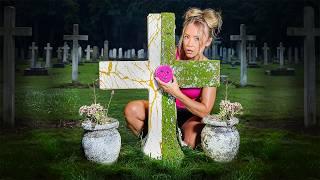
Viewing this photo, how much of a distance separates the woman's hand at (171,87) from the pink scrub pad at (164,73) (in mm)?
28

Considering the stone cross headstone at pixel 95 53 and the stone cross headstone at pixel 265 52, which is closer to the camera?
the stone cross headstone at pixel 95 53

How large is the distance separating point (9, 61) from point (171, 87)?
8.68ft

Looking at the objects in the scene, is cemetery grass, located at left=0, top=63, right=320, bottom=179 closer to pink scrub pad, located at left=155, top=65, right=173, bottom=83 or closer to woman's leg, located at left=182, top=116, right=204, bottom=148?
Answer: woman's leg, located at left=182, top=116, right=204, bottom=148

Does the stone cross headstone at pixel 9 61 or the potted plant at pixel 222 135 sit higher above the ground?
the stone cross headstone at pixel 9 61

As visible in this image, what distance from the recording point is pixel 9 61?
5.27 meters

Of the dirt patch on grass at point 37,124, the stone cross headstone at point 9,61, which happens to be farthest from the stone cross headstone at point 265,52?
the stone cross headstone at point 9,61

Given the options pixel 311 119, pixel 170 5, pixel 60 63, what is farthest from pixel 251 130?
pixel 60 63

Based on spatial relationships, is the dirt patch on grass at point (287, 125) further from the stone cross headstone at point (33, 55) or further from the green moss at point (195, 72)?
the stone cross headstone at point (33, 55)

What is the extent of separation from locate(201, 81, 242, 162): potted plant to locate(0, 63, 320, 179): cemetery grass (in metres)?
0.08

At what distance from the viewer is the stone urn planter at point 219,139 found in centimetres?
342

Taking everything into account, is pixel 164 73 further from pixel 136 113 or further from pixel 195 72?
pixel 136 113

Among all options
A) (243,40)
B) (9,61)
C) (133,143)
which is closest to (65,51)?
(243,40)

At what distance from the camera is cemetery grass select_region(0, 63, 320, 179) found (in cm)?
329

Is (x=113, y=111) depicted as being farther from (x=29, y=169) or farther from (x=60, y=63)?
(x=60, y=63)
